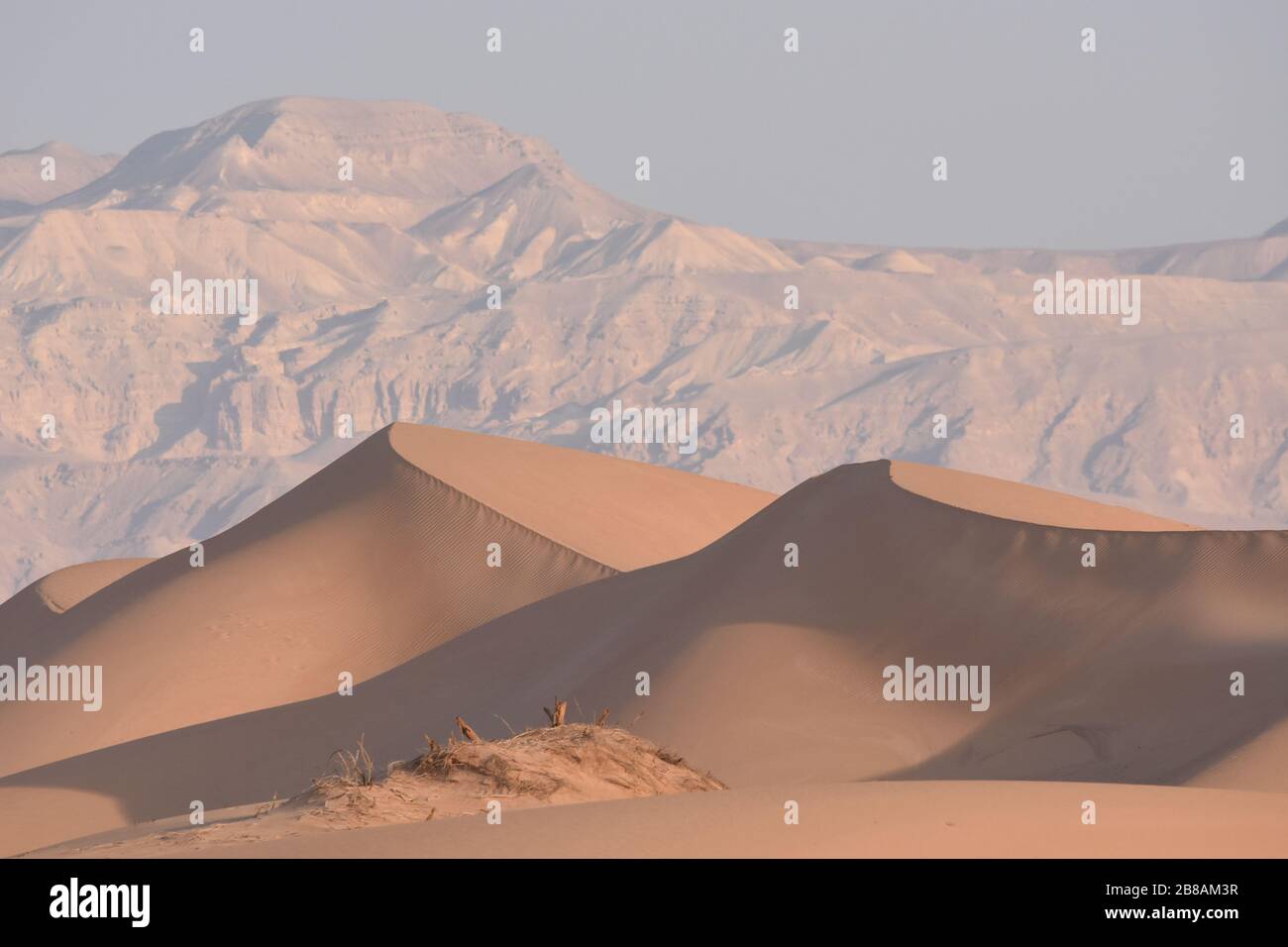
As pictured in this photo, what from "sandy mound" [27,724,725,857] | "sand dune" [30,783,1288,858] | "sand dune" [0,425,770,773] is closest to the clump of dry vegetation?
"sandy mound" [27,724,725,857]

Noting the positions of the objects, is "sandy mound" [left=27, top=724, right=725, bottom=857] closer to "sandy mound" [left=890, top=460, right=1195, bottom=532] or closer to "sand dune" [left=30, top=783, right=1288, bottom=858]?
"sand dune" [left=30, top=783, right=1288, bottom=858]

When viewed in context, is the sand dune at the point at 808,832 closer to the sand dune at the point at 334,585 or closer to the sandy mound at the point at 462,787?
the sandy mound at the point at 462,787

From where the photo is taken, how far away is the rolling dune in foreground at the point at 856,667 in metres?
21.4

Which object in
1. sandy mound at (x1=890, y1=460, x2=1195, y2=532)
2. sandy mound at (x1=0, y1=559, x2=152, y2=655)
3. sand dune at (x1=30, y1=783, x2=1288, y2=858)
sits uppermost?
sandy mound at (x1=890, y1=460, x2=1195, y2=532)

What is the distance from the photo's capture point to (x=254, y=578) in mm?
36750

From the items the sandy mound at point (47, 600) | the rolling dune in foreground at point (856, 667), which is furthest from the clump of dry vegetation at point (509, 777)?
the sandy mound at point (47, 600)

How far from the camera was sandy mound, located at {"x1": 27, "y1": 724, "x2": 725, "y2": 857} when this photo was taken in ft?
35.0

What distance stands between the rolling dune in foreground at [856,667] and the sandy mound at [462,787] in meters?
4.66

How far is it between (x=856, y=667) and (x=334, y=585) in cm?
1458

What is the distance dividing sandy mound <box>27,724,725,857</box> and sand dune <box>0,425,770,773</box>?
20220 millimetres

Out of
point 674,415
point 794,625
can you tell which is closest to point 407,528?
point 794,625

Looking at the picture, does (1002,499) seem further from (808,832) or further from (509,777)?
(808,832)

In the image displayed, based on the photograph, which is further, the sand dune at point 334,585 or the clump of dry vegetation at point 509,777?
the sand dune at point 334,585
